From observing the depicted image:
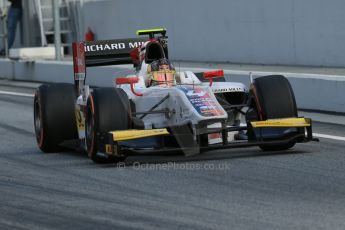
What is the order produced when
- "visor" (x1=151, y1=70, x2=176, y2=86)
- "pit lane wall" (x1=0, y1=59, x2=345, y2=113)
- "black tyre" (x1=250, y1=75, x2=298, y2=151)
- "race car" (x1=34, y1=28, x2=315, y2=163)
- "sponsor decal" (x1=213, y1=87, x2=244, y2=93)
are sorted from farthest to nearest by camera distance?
"pit lane wall" (x1=0, y1=59, x2=345, y2=113)
"visor" (x1=151, y1=70, x2=176, y2=86)
"sponsor decal" (x1=213, y1=87, x2=244, y2=93)
"black tyre" (x1=250, y1=75, x2=298, y2=151)
"race car" (x1=34, y1=28, x2=315, y2=163)

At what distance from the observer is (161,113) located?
11.2 meters

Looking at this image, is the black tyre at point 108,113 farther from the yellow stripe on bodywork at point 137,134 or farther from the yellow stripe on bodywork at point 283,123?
the yellow stripe on bodywork at point 283,123

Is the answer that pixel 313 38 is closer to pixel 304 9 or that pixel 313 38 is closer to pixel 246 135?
pixel 304 9

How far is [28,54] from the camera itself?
1079 inches

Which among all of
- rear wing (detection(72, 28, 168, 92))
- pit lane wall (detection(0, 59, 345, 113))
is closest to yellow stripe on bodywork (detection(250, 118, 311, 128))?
rear wing (detection(72, 28, 168, 92))

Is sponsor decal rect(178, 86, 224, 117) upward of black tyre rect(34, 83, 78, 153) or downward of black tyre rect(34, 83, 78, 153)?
upward

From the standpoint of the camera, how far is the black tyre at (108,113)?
1070cm

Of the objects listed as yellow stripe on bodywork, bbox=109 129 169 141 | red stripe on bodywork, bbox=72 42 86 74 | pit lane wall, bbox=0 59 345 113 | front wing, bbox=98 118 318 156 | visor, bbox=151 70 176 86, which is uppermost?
red stripe on bodywork, bbox=72 42 86 74

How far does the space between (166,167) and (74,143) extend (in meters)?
2.05

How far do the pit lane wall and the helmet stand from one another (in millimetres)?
3986

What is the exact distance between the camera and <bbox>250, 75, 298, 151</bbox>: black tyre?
11.0 m

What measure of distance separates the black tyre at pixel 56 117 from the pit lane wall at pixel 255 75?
444 cm

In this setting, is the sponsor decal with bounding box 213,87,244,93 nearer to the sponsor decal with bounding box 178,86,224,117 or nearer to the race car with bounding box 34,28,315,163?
the race car with bounding box 34,28,315,163

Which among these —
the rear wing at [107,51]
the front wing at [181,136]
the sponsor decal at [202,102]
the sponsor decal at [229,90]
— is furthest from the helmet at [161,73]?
the front wing at [181,136]
